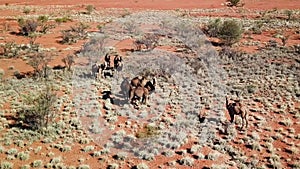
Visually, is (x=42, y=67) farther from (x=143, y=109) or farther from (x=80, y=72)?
(x=143, y=109)

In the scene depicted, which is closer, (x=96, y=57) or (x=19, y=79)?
(x=19, y=79)

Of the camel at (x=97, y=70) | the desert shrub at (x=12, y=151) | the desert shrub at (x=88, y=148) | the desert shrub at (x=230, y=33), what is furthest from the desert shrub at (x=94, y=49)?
the desert shrub at (x=12, y=151)

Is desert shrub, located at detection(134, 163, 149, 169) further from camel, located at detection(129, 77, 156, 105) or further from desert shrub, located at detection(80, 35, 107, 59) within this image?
desert shrub, located at detection(80, 35, 107, 59)

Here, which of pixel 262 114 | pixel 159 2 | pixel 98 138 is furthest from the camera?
pixel 159 2

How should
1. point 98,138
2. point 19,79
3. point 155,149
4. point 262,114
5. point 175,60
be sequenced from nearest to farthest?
point 155,149 → point 98,138 → point 262,114 → point 19,79 → point 175,60

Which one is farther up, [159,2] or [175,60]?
[159,2]

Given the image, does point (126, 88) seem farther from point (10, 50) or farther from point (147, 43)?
point (10, 50)

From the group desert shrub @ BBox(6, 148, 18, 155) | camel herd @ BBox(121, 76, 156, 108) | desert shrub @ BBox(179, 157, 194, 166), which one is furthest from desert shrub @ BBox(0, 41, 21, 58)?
desert shrub @ BBox(179, 157, 194, 166)

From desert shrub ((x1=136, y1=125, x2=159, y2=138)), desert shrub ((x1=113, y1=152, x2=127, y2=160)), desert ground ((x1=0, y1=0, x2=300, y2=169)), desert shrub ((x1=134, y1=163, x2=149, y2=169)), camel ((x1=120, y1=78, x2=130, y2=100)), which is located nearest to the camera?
desert shrub ((x1=134, y1=163, x2=149, y2=169))

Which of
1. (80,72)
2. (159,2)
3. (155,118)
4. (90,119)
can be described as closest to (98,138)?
(90,119)
